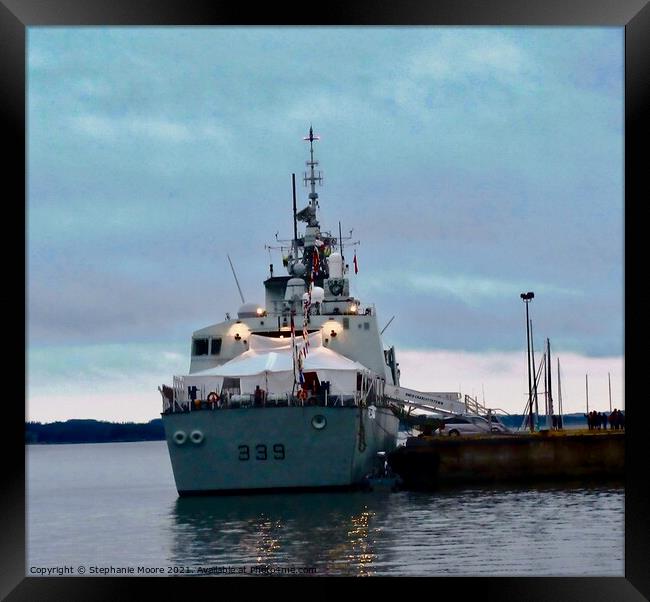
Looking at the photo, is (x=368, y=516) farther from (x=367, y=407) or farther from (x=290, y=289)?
(x=290, y=289)

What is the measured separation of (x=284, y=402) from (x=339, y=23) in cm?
1869

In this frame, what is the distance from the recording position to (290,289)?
125 feet

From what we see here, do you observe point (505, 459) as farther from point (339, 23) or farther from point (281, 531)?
point (339, 23)

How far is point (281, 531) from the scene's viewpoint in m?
21.3

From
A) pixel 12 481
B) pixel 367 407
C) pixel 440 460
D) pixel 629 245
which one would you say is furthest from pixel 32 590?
pixel 440 460

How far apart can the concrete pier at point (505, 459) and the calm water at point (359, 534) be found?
60.3 inches

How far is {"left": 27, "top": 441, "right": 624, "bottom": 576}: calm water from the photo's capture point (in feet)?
56.5

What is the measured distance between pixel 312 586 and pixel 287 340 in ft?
75.5

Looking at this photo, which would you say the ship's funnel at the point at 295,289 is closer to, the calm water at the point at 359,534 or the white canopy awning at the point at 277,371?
the white canopy awning at the point at 277,371

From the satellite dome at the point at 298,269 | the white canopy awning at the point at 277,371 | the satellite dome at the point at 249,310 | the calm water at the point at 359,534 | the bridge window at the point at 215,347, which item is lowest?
the calm water at the point at 359,534

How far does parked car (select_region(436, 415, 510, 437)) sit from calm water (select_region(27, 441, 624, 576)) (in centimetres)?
805

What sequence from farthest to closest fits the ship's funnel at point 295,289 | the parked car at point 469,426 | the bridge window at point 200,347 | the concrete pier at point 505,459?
1. the ship's funnel at point 295,289
2. the parked car at point 469,426
3. the bridge window at point 200,347
4. the concrete pier at point 505,459

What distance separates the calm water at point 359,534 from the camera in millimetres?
17234

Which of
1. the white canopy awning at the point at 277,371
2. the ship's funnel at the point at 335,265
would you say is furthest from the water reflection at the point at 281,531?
the ship's funnel at the point at 335,265
